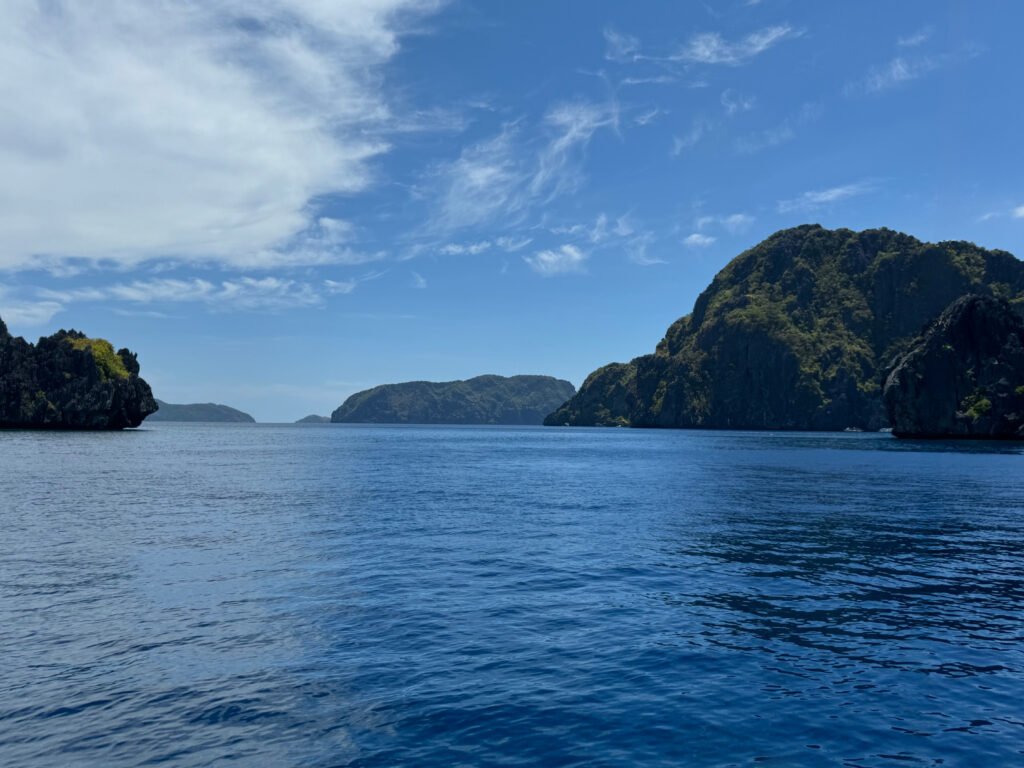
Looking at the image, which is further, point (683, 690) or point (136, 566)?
point (136, 566)

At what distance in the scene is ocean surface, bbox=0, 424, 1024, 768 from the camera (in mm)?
13516

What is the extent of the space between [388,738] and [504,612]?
9.32 metres

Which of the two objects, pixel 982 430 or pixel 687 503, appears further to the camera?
pixel 982 430

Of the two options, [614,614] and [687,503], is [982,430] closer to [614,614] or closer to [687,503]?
[687,503]

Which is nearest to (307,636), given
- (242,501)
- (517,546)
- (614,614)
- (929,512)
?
(614,614)

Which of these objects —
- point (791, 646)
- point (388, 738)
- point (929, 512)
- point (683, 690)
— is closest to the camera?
point (388, 738)

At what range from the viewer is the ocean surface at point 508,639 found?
13516 mm

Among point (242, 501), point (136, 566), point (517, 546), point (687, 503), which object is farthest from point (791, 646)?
point (242, 501)

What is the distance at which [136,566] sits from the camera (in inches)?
1166

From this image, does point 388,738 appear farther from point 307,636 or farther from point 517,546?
point 517,546

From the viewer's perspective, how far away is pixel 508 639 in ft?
64.7

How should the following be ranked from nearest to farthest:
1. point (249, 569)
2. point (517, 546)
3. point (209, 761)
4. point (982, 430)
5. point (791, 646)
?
point (209, 761)
point (791, 646)
point (249, 569)
point (517, 546)
point (982, 430)

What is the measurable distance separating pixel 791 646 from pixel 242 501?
46.4 metres

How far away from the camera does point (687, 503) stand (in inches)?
2172
